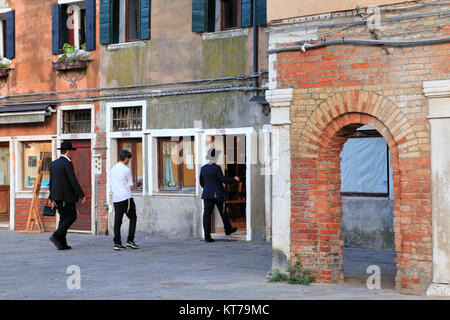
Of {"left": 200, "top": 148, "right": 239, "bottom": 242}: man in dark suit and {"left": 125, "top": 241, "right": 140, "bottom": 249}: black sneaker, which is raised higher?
{"left": 200, "top": 148, "right": 239, "bottom": 242}: man in dark suit

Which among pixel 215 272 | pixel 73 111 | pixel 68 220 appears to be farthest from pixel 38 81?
pixel 215 272

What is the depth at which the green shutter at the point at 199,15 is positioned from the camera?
1780 centimetres

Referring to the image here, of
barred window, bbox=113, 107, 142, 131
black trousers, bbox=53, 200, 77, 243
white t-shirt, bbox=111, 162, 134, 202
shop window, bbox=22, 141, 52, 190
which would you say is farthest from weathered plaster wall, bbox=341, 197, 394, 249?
shop window, bbox=22, 141, 52, 190

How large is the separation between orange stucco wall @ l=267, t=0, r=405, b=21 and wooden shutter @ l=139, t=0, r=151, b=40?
8.22m

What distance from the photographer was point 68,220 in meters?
15.3

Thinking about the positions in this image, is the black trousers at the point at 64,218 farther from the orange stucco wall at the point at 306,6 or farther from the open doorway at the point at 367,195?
the orange stucco wall at the point at 306,6

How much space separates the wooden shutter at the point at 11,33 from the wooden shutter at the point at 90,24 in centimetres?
266

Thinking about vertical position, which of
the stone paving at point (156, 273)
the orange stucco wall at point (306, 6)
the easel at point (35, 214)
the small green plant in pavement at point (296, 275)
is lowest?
the stone paving at point (156, 273)

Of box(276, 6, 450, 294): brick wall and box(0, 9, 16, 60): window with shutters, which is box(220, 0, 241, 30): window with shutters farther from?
box(276, 6, 450, 294): brick wall

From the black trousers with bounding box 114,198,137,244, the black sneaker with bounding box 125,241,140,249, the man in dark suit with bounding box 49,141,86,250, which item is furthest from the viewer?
the black sneaker with bounding box 125,241,140,249

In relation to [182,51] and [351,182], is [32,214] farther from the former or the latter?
[351,182]

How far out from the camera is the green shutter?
58.4ft

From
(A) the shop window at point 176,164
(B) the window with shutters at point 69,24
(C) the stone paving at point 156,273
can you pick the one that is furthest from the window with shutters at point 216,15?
(C) the stone paving at point 156,273

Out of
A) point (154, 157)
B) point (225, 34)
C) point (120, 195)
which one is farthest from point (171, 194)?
point (225, 34)
